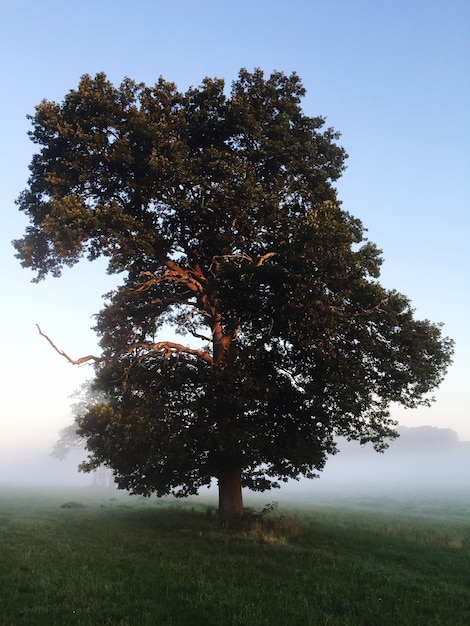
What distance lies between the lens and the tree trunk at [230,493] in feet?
73.5

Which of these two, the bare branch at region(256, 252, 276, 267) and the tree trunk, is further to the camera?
the tree trunk

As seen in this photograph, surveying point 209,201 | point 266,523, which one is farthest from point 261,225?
point 266,523

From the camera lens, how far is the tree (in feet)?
64.5

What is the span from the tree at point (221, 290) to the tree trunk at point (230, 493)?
0.10m

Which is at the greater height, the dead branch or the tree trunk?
the dead branch

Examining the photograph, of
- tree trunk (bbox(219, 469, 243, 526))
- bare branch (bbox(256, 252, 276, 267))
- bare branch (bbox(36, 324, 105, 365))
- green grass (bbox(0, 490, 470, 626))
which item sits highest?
bare branch (bbox(256, 252, 276, 267))

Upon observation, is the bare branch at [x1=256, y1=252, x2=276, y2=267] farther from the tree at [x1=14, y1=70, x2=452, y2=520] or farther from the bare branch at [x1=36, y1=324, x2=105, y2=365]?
the bare branch at [x1=36, y1=324, x2=105, y2=365]

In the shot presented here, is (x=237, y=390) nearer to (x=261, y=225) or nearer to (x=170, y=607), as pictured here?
(x=261, y=225)

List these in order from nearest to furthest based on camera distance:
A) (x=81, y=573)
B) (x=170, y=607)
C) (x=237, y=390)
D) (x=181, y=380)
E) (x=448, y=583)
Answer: (x=170, y=607), (x=81, y=573), (x=448, y=583), (x=237, y=390), (x=181, y=380)

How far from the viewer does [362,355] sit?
2133 cm

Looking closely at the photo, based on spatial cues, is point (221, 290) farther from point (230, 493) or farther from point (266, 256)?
point (230, 493)

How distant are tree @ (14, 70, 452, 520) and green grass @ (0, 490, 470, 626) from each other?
4.07 meters

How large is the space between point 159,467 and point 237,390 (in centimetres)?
569

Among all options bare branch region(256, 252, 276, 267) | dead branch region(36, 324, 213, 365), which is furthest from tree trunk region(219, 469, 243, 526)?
bare branch region(256, 252, 276, 267)
